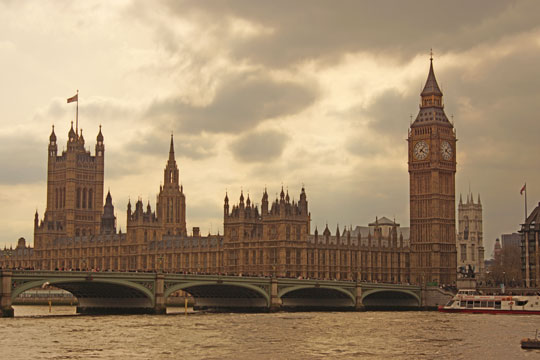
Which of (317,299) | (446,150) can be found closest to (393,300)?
(317,299)

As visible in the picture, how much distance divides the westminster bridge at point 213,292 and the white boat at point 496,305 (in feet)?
40.2

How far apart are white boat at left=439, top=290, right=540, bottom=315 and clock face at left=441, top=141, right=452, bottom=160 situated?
160 ft

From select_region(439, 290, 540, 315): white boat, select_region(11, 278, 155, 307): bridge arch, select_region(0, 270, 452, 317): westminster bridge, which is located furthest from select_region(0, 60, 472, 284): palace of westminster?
select_region(11, 278, 155, 307): bridge arch

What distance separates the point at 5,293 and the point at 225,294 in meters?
37.7

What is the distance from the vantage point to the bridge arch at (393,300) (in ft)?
477

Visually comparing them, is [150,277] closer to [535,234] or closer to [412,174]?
[412,174]

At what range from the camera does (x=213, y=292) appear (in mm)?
127062

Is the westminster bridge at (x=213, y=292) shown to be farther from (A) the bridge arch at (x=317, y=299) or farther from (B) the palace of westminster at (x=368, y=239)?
(B) the palace of westminster at (x=368, y=239)

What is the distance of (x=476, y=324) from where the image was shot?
330 feet

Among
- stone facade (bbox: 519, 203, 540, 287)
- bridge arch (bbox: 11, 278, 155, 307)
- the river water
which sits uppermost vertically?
stone facade (bbox: 519, 203, 540, 287)

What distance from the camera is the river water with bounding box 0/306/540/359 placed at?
70.1 m

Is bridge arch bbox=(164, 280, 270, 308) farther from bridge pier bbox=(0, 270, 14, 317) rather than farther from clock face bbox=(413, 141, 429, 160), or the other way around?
clock face bbox=(413, 141, 429, 160)

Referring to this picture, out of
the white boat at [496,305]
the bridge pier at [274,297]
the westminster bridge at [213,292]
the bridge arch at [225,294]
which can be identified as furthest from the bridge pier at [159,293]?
the white boat at [496,305]

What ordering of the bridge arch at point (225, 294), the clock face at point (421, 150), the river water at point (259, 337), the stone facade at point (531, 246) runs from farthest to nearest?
the stone facade at point (531, 246), the clock face at point (421, 150), the bridge arch at point (225, 294), the river water at point (259, 337)
